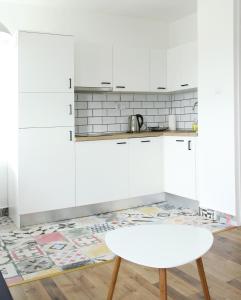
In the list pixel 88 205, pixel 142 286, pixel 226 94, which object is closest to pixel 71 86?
pixel 88 205

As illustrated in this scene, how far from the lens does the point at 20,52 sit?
3770 mm

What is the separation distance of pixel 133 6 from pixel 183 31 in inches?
36.4

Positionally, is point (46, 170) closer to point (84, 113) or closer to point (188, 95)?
point (84, 113)

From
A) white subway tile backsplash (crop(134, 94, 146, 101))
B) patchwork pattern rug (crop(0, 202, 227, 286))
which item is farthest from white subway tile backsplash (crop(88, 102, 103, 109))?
patchwork pattern rug (crop(0, 202, 227, 286))

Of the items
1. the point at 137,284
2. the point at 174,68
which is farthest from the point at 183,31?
the point at 137,284

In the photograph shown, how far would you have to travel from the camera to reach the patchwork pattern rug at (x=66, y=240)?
2797 mm

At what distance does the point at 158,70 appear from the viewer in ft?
16.2

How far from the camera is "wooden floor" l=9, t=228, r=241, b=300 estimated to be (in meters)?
2.32

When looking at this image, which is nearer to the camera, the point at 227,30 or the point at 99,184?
the point at 227,30

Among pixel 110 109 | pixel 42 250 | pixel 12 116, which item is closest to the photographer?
pixel 42 250

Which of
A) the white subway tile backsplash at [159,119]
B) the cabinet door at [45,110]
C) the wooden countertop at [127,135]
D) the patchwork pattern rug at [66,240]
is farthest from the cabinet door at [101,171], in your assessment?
the white subway tile backsplash at [159,119]

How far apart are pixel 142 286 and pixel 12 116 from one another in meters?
2.49

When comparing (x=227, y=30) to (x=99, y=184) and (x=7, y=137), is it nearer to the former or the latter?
(x=99, y=184)

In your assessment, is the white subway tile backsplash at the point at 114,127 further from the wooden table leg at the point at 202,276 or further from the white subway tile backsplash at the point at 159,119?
the wooden table leg at the point at 202,276
